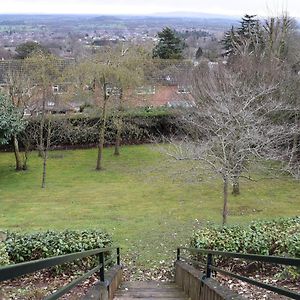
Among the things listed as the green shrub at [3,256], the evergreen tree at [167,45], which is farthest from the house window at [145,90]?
the green shrub at [3,256]

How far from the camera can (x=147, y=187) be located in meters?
22.4

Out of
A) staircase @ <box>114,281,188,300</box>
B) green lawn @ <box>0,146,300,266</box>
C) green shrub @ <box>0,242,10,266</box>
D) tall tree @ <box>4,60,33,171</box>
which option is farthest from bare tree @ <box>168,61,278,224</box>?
tall tree @ <box>4,60,33,171</box>

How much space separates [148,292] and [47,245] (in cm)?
254

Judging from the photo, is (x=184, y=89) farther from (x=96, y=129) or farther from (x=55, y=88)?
(x=55, y=88)

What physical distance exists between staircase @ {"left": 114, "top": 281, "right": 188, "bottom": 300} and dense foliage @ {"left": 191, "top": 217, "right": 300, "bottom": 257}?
128 centimetres

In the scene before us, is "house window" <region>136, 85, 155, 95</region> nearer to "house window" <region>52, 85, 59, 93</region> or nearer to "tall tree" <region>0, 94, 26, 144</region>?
"house window" <region>52, 85, 59, 93</region>

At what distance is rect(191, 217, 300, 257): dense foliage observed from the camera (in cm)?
845

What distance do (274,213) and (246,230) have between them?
29.5 feet

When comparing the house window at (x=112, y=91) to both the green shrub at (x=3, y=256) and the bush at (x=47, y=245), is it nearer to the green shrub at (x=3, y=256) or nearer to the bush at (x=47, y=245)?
the bush at (x=47, y=245)

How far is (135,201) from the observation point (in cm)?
1986

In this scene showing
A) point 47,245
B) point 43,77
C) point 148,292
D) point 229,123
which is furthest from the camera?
point 43,77

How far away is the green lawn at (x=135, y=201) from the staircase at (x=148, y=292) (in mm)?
3361

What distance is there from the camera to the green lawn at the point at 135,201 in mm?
14930

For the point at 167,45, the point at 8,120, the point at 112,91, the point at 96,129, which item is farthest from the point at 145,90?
the point at 167,45
